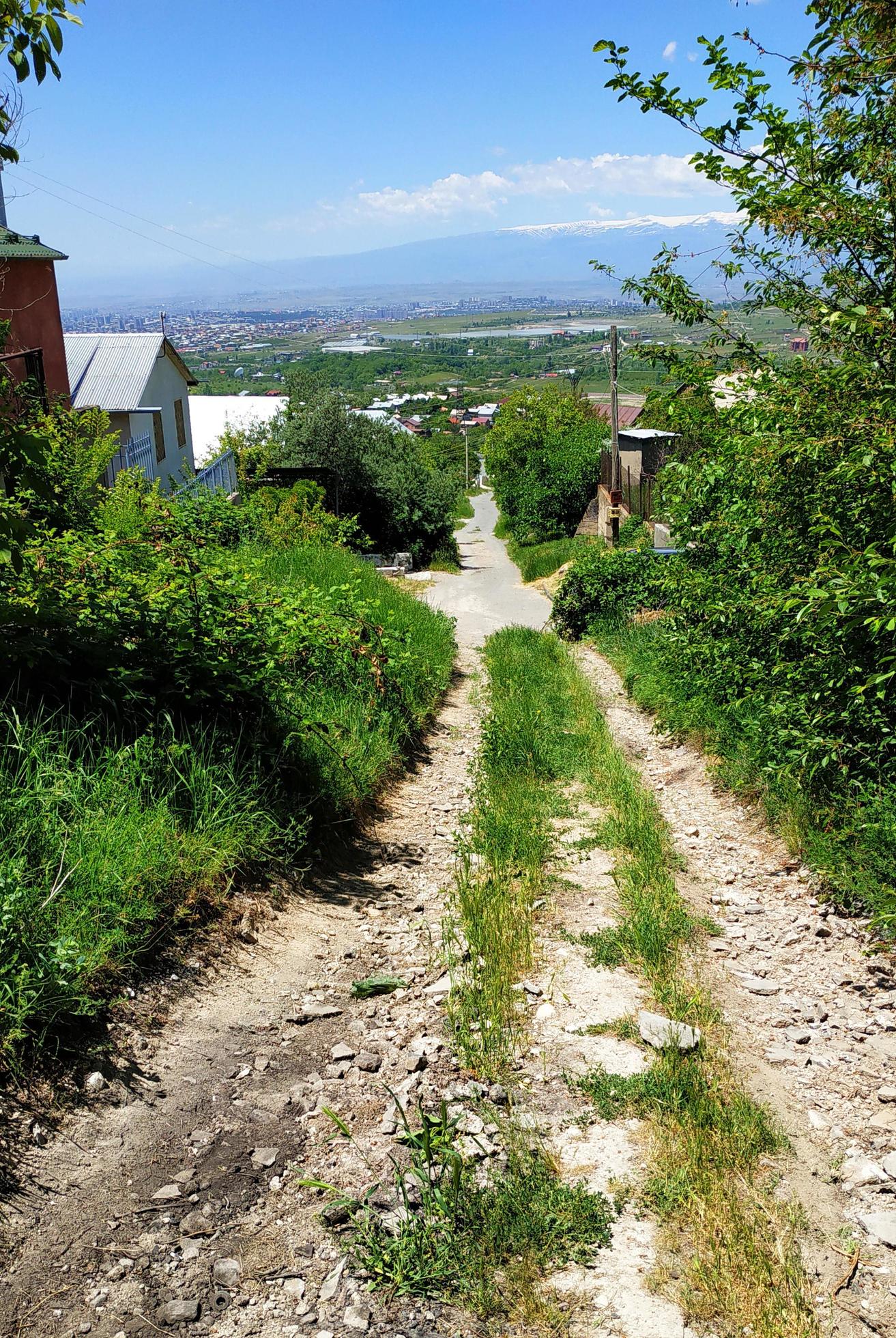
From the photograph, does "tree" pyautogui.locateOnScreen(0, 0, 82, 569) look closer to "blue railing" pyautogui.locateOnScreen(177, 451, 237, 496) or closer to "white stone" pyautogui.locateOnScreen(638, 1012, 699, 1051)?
"white stone" pyautogui.locateOnScreen(638, 1012, 699, 1051)

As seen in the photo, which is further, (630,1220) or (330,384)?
(330,384)

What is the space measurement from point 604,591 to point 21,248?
11.0 metres

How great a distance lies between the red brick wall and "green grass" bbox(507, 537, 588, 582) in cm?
1915

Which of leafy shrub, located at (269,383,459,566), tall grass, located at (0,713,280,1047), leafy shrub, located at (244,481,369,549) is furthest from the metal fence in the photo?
tall grass, located at (0,713,280,1047)

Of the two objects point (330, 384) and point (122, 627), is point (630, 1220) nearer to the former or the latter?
point (122, 627)

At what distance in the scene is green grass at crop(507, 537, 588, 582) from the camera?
35.2 metres

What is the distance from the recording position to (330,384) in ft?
155

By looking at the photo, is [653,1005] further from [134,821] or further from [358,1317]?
[134,821]

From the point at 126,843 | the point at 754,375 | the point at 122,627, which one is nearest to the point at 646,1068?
the point at 126,843

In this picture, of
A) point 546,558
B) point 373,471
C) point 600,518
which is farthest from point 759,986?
point 373,471

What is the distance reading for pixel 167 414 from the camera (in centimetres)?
3142

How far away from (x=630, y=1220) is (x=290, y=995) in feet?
6.08

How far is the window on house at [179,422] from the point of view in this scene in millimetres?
32625

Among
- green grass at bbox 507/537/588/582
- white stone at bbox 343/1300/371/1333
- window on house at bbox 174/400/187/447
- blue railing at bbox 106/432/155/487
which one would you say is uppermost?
window on house at bbox 174/400/187/447
